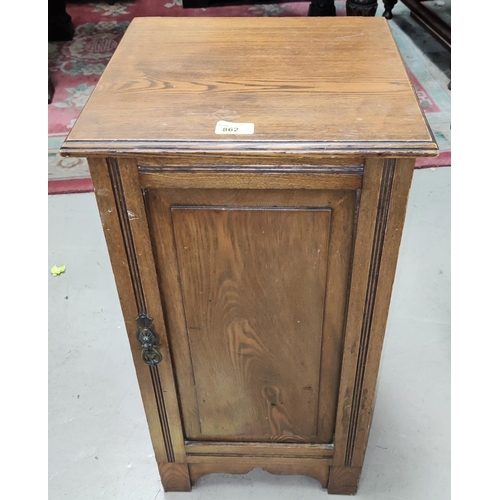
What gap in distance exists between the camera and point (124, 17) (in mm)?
3463

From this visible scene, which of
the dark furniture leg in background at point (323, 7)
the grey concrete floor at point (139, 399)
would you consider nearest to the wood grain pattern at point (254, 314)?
the grey concrete floor at point (139, 399)

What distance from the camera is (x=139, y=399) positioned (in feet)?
4.66

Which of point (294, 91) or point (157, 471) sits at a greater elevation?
point (294, 91)

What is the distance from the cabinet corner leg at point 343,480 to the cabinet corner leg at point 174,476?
0.32 meters

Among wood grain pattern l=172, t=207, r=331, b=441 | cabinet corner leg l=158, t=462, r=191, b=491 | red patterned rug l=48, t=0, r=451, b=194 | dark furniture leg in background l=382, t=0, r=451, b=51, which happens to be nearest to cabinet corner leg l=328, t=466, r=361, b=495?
wood grain pattern l=172, t=207, r=331, b=441

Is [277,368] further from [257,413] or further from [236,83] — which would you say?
[236,83]

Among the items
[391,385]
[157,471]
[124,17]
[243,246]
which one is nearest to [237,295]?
[243,246]

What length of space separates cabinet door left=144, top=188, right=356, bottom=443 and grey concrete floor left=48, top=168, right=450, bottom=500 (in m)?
0.23

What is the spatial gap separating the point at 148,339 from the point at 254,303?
0.19 metres

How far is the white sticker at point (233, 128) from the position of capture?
729 millimetres

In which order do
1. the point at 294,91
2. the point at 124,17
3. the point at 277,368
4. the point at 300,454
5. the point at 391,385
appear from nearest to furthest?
the point at 294,91
the point at 277,368
the point at 300,454
the point at 391,385
the point at 124,17

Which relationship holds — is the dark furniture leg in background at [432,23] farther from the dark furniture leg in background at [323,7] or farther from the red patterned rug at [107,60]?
the dark furniture leg in background at [323,7]

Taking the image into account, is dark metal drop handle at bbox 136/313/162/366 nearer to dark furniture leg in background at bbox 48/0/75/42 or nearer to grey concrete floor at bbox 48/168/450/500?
grey concrete floor at bbox 48/168/450/500

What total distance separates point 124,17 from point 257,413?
3.11m
